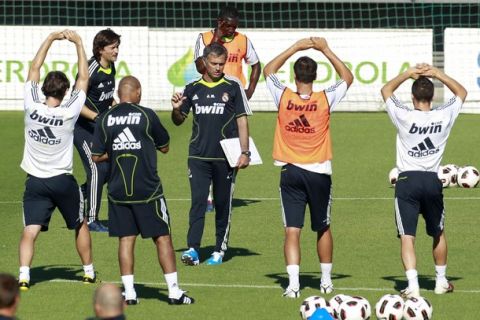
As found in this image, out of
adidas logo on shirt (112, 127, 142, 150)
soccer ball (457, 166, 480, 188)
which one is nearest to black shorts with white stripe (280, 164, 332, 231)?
adidas logo on shirt (112, 127, 142, 150)

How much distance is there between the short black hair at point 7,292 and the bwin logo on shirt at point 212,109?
6.79m

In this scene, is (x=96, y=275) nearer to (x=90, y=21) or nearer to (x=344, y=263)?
(x=344, y=263)

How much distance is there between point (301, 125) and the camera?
38.7 ft

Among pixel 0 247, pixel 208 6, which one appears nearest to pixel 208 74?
pixel 0 247

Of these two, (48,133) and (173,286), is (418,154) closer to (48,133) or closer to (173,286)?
(173,286)

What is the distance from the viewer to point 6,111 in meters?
31.7

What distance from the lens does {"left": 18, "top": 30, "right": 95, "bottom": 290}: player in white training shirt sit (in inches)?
467

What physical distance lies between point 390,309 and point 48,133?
3589 mm

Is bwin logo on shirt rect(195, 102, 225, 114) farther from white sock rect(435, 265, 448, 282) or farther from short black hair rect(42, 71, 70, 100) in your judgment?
white sock rect(435, 265, 448, 282)

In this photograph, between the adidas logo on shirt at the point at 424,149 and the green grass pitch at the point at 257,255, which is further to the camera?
the adidas logo on shirt at the point at 424,149

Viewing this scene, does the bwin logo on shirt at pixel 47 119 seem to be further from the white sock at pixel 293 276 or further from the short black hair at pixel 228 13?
the short black hair at pixel 228 13

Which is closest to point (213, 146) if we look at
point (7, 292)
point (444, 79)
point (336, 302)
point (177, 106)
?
point (177, 106)

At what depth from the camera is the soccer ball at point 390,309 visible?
1054cm

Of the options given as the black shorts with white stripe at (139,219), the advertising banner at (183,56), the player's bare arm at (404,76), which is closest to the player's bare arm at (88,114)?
the black shorts with white stripe at (139,219)
